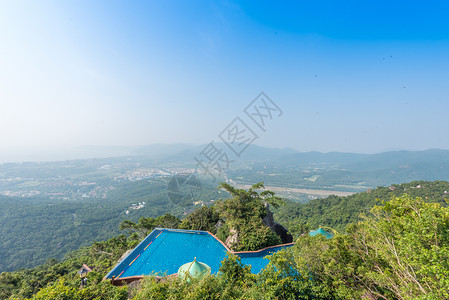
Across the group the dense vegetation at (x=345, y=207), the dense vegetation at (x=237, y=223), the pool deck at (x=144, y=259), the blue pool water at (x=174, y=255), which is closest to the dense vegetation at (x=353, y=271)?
the pool deck at (x=144, y=259)

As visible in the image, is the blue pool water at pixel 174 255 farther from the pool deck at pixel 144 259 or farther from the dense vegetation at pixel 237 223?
the dense vegetation at pixel 237 223

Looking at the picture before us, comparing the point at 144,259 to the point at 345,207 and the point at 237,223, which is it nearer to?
the point at 237,223

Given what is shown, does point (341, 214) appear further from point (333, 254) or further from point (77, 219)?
point (77, 219)

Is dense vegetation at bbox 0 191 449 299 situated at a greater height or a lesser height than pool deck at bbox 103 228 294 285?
greater

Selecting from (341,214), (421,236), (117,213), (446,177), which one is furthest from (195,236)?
(446,177)

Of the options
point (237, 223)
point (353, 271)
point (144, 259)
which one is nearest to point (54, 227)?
point (144, 259)

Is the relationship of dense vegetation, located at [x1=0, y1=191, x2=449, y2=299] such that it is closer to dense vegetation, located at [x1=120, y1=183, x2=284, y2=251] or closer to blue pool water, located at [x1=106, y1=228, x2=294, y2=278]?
blue pool water, located at [x1=106, y1=228, x2=294, y2=278]

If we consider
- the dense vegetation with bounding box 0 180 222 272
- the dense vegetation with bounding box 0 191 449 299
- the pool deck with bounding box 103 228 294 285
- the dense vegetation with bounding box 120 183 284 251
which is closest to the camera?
the dense vegetation with bounding box 0 191 449 299

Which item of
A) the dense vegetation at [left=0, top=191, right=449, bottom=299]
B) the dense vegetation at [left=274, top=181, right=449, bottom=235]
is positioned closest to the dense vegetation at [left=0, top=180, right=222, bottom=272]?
the dense vegetation at [left=274, top=181, right=449, bottom=235]
